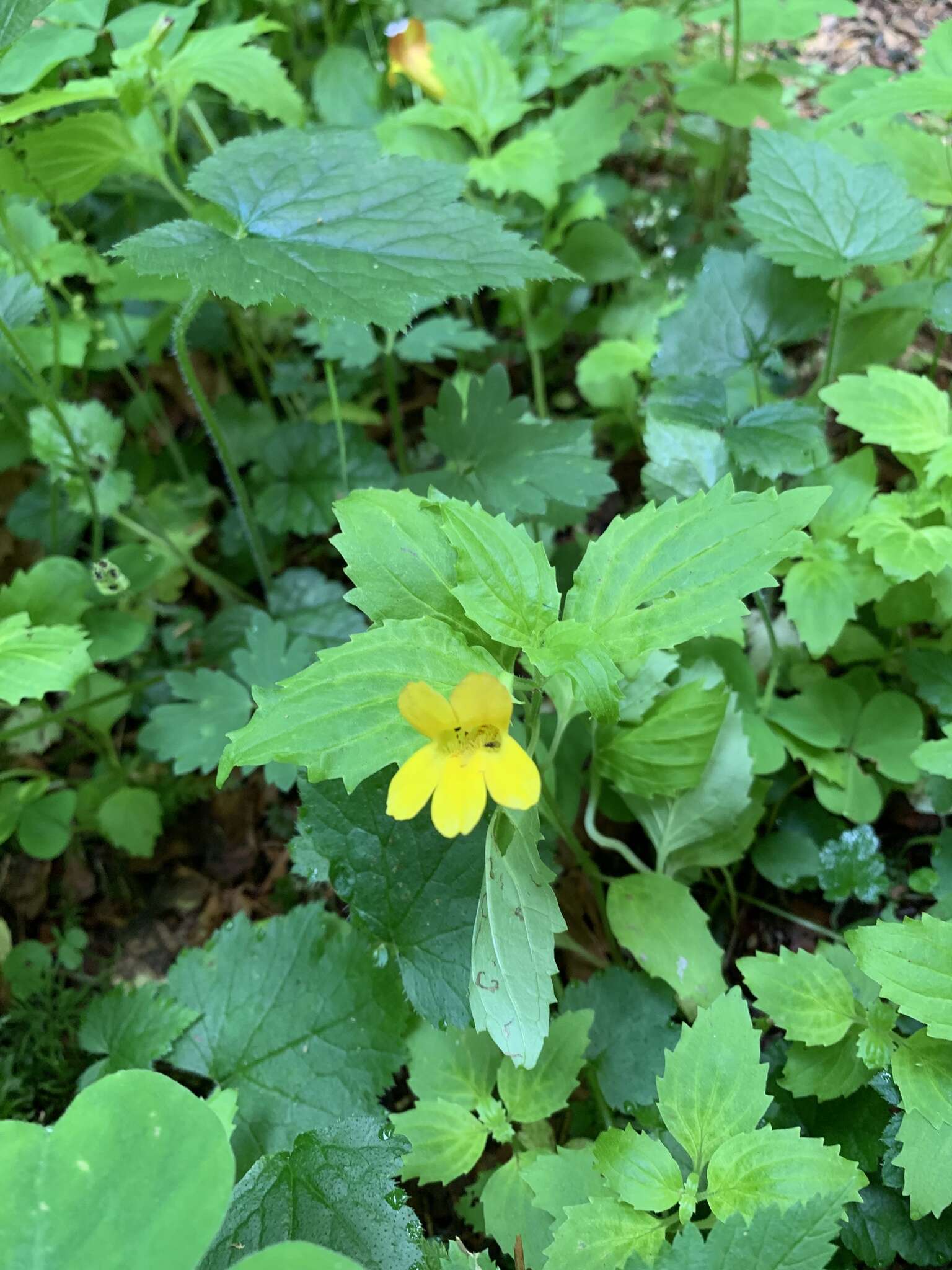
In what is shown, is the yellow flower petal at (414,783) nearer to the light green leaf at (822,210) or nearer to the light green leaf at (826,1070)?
the light green leaf at (826,1070)

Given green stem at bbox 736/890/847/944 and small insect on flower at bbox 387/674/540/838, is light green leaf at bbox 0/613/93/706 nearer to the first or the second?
small insect on flower at bbox 387/674/540/838

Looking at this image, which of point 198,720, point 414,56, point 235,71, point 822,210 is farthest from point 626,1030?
point 414,56

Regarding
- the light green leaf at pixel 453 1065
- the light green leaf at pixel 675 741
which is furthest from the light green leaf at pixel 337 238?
the light green leaf at pixel 453 1065

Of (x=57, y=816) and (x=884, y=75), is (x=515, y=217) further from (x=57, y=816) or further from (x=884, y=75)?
(x=57, y=816)

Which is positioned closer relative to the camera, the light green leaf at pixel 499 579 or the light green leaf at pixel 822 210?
the light green leaf at pixel 499 579

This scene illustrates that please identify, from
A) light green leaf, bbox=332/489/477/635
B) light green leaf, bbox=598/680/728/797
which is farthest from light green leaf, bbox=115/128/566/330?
light green leaf, bbox=598/680/728/797

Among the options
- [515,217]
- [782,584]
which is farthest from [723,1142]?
[515,217]
